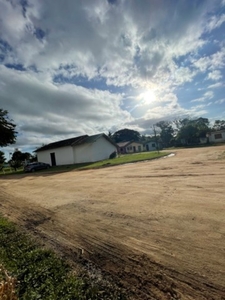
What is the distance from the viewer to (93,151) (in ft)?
101

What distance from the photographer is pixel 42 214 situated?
638 cm

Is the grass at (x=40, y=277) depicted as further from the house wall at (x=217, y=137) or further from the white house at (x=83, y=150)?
the house wall at (x=217, y=137)

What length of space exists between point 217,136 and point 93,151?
41.3 metres

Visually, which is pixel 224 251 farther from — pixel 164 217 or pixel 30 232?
pixel 30 232

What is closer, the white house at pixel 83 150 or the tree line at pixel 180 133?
the white house at pixel 83 150

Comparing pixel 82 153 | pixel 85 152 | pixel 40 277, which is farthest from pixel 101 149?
pixel 40 277

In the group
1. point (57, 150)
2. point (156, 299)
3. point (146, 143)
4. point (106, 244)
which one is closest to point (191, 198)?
point (106, 244)

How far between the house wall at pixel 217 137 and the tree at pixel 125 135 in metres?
42.9

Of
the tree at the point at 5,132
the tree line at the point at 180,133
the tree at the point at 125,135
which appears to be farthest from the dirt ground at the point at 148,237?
the tree at the point at 125,135

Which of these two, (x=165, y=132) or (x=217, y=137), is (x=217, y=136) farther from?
(x=165, y=132)

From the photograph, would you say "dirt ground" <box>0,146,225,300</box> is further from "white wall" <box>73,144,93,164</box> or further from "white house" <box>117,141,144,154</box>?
"white house" <box>117,141,144,154</box>

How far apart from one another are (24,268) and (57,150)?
1297 inches

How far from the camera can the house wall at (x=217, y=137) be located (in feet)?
180

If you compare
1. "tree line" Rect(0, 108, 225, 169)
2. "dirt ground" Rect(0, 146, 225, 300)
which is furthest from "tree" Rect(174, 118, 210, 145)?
"dirt ground" Rect(0, 146, 225, 300)
